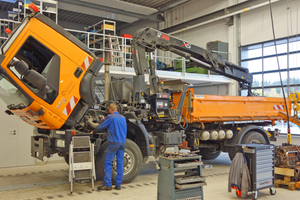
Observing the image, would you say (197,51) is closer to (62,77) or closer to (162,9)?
(62,77)

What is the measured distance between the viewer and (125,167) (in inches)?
267

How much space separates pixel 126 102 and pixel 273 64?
30.0 ft

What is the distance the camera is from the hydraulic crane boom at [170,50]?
26.1 ft

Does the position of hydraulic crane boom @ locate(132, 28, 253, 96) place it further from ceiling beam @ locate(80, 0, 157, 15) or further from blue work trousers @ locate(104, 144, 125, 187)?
ceiling beam @ locate(80, 0, 157, 15)

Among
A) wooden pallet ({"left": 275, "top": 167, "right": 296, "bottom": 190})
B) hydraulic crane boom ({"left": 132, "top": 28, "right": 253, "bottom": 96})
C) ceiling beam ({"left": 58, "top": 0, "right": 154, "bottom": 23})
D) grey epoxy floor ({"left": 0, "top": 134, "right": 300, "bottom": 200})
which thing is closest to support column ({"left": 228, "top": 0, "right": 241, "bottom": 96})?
hydraulic crane boom ({"left": 132, "top": 28, "right": 253, "bottom": 96})

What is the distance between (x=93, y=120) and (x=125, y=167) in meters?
1.30

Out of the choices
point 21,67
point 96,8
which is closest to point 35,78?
point 21,67

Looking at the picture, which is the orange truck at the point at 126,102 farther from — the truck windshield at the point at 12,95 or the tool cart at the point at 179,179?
the tool cart at the point at 179,179

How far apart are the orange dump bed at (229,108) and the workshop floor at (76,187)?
1.62 metres

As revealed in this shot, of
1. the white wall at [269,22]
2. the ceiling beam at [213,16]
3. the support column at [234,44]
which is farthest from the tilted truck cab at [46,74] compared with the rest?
the ceiling beam at [213,16]

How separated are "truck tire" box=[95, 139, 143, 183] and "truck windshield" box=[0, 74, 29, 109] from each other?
6.32 feet

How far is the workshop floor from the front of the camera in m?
5.79

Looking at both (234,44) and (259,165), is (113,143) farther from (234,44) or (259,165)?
(234,44)

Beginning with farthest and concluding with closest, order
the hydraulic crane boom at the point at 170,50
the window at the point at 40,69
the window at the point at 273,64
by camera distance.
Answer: the window at the point at 273,64
the hydraulic crane boom at the point at 170,50
the window at the point at 40,69
